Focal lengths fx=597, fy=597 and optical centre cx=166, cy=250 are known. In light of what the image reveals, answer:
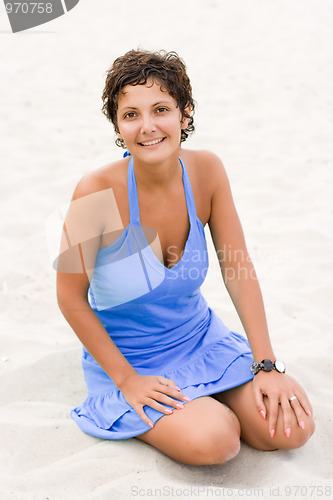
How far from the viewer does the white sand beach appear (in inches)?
78.6

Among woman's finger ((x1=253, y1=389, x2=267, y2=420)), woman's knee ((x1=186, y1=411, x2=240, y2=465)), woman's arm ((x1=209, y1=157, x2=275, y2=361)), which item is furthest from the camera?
woman's arm ((x1=209, y1=157, x2=275, y2=361))

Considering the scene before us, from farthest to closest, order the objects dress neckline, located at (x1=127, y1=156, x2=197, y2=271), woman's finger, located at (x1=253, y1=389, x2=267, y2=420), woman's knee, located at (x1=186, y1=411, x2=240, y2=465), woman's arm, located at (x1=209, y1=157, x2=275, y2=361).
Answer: woman's arm, located at (x1=209, y1=157, x2=275, y2=361)
dress neckline, located at (x1=127, y1=156, x2=197, y2=271)
woman's finger, located at (x1=253, y1=389, x2=267, y2=420)
woman's knee, located at (x1=186, y1=411, x2=240, y2=465)

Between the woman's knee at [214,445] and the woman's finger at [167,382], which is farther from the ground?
the woman's finger at [167,382]

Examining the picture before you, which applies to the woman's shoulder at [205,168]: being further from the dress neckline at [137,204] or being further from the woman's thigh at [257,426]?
the woman's thigh at [257,426]

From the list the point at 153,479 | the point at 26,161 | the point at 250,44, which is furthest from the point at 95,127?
the point at 153,479

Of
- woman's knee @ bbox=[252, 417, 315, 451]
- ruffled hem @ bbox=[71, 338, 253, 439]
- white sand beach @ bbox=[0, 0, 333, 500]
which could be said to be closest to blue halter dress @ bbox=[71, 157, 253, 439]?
ruffled hem @ bbox=[71, 338, 253, 439]

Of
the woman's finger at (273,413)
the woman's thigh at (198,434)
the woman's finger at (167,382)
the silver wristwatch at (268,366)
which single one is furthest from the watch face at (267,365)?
the woman's finger at (167,382)

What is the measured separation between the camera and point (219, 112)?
19.2 feet

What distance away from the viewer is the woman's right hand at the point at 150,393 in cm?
203

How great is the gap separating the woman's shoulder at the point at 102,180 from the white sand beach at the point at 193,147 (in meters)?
0.88

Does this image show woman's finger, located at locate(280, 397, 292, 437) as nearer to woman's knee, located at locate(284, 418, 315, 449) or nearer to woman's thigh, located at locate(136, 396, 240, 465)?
woman's knee, located at locate(284, 418, 315, 449)

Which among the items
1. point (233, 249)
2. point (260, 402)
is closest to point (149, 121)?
point (233, 249)

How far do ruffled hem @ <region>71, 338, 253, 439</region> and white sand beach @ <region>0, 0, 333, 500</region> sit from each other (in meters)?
0.05

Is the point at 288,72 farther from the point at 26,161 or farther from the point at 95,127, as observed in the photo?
the point at 26,161
